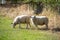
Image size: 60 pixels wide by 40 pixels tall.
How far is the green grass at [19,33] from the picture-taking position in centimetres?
370

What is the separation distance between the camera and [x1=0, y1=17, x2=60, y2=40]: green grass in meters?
3.70

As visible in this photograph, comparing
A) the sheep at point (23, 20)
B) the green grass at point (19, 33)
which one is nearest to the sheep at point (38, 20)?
the sheep at point (23, 20)

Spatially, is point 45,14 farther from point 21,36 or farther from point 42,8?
point 21,36

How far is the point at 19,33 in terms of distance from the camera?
12.4 feet

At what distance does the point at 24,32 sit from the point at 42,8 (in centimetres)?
38

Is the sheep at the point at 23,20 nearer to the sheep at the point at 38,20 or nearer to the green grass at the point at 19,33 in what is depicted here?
the sheep at the point at 38,20

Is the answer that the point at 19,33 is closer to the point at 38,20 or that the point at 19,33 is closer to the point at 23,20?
the point at 23,20

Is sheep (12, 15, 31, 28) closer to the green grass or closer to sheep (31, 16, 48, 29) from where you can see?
sheep (31, 16, 48, 29)

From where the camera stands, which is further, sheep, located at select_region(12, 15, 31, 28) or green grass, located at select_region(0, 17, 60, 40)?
sheep, located at select_region(12, 15, 31, 28)

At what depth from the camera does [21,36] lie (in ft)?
12.2

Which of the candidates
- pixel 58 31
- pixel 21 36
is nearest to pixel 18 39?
pixel 21 36

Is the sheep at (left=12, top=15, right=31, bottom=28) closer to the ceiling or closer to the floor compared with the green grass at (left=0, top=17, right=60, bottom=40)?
closer to the ceiling

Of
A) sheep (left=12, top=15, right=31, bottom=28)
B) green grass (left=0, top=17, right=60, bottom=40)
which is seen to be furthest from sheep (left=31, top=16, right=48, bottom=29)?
green grass (left=0, top=17, right=60, bottom=40)

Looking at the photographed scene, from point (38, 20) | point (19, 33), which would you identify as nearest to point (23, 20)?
point (38, 20)
